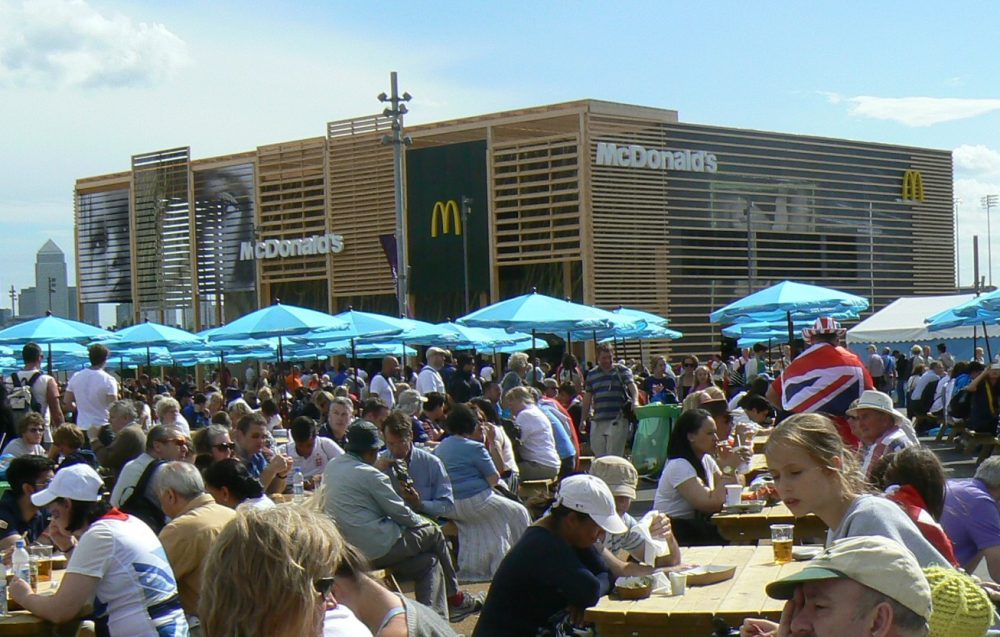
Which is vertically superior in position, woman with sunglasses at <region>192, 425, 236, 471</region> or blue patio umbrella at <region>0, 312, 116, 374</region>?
blue patio umbrella at <region>0, 312, 116, 374</region>

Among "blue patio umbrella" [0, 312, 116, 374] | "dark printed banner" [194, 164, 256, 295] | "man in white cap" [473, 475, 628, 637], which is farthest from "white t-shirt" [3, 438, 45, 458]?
"dark printed banner" [194, 164, 256, 295]

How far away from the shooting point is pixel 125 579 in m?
5.19

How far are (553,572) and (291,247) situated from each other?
41149 millimetres

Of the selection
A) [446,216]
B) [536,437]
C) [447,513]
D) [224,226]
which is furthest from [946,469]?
[224,226]

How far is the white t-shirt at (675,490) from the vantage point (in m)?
8.15

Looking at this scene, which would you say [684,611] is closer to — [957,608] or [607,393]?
[957,608]

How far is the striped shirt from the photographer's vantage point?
1598cm

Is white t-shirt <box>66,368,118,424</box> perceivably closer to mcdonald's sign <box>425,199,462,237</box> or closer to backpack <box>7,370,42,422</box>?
backpack <box>7,370,42,422</box>

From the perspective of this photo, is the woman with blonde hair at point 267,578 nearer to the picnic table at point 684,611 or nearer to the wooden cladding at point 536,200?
the picnic table at point 684,611

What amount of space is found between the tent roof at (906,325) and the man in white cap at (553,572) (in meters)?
27.0

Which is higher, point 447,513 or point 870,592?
point 870,592

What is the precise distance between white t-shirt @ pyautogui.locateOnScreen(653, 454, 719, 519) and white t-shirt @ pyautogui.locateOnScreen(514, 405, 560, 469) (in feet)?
12.8

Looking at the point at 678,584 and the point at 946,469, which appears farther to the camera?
the point at 946,469

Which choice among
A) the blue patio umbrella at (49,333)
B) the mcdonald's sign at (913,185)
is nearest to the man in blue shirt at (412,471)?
the blue patio umbrella at (49,333)
